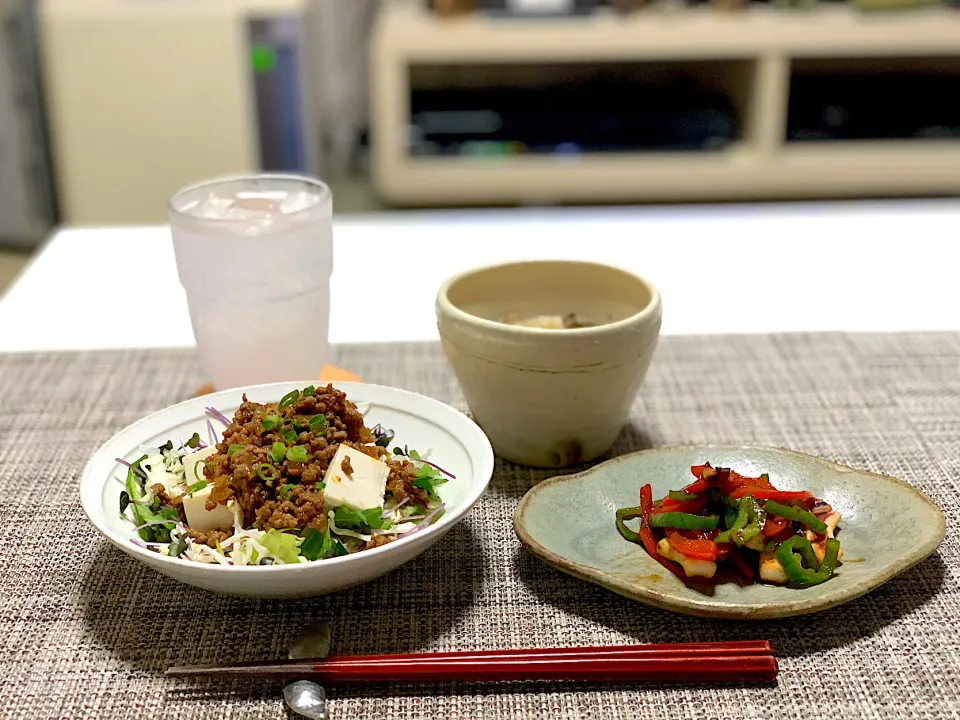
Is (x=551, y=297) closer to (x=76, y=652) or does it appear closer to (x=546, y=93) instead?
(x=76, y=652)

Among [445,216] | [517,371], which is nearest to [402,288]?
[445,216]

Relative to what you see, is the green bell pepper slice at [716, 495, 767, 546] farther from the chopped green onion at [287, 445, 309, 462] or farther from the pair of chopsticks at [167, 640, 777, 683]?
the chopped green onion at [287, 445, 309, 462]

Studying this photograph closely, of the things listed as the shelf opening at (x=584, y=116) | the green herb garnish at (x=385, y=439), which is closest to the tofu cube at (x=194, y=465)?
the green herb garnish at (x=385, y=439)

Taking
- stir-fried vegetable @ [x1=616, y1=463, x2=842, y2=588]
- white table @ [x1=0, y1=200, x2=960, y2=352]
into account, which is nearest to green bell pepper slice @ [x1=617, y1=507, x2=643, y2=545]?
stir-fried vegetable @ [x1=616, y1=463, x2=842, y2=588]

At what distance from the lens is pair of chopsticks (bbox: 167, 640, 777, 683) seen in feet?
2.09

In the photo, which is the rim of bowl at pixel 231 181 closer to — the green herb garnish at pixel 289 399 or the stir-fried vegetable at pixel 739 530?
the green herb garnish at pixel 289 399

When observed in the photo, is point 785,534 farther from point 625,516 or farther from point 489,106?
point 489,106

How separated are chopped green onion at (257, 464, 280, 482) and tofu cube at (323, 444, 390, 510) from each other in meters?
0.04

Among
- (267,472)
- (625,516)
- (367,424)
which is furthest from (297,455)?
(625,516)

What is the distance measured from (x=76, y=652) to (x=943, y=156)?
309 centimetres

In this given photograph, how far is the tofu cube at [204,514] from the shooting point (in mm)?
712

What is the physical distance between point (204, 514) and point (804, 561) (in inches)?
16.9

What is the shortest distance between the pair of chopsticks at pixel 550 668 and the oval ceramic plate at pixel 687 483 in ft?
0.12

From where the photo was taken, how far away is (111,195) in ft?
9.96
